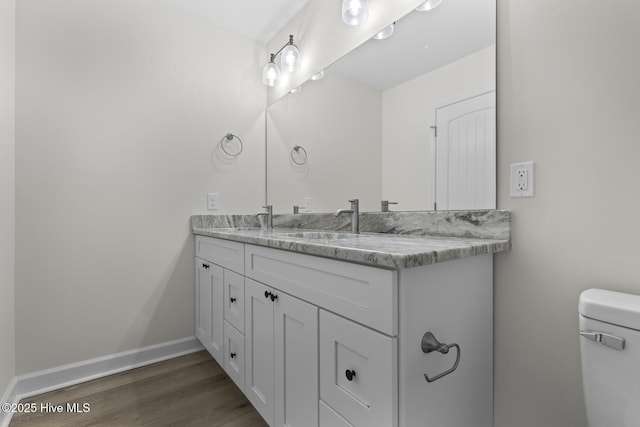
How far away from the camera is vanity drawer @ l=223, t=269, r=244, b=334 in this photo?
4.71ft

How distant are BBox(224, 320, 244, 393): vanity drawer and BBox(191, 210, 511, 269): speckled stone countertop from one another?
0.46 meters

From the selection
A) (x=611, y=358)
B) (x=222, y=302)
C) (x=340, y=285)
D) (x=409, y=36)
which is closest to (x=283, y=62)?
(x=409, y=36)

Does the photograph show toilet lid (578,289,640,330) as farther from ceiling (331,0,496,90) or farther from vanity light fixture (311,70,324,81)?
vanity light fixture (311,70,324,81)

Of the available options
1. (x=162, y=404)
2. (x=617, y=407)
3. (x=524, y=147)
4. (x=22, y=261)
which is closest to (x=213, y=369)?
(x=162, y=404)

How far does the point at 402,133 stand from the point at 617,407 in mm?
1100

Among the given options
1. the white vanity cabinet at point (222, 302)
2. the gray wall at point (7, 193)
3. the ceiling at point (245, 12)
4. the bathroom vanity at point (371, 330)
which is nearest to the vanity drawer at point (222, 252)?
the white vanity cabinet at point (222, 302)

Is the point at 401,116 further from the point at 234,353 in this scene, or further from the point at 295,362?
the point at 234,353

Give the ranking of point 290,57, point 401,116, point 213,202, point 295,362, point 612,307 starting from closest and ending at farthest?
point 612,307 < point 295,362 < point 401,116 < point 290,57 < point 213,202

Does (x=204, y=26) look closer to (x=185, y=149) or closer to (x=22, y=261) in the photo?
(x=185, y=149)

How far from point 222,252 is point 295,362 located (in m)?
0.81

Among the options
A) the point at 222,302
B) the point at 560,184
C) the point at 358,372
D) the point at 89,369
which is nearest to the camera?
the point at 358,372

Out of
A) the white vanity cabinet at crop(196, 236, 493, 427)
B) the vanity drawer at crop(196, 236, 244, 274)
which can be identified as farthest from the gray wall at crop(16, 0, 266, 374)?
the white vanity cabinet at crop(196, 236, 493, 427)

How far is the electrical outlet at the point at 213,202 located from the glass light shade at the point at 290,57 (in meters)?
0.99

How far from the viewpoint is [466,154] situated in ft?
3.78
